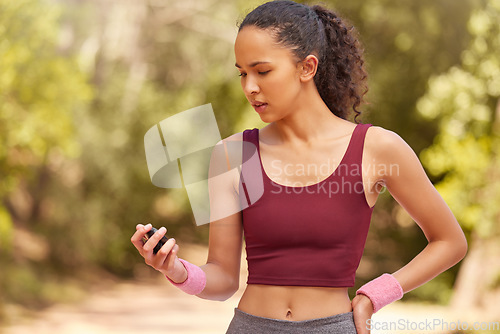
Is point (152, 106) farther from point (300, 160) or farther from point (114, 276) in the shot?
point (300, 160)

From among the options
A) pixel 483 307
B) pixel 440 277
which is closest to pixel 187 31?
pixel 440 277

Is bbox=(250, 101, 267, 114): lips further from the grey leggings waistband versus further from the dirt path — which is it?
the dirt path

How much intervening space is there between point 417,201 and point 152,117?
336 inches

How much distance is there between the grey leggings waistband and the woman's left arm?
162 mm

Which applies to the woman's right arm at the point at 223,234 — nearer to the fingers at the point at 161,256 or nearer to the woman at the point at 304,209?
the woman at the point at 304,209

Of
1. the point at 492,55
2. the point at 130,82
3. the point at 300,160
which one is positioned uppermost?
the point at 130,82

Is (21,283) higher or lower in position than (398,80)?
lower

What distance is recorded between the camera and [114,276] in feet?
32.7

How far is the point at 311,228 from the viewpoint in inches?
51.3

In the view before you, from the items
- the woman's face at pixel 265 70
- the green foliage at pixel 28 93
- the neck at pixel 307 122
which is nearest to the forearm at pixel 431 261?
the neck at pixel 307 122

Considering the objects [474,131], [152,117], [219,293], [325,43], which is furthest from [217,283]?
[152,117]

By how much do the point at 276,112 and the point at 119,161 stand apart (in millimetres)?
8245

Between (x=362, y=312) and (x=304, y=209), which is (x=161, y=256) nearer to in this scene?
(x=304, y=209)

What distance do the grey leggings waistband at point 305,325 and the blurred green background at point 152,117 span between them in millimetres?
5501
